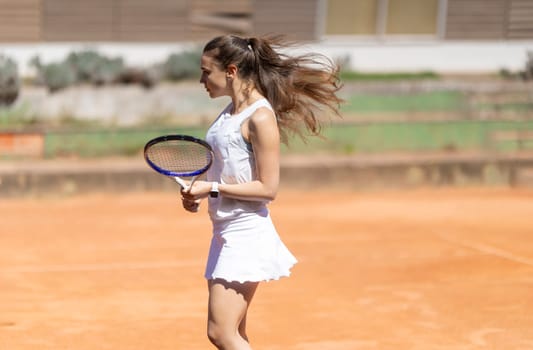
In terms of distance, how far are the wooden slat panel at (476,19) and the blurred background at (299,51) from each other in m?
0.02

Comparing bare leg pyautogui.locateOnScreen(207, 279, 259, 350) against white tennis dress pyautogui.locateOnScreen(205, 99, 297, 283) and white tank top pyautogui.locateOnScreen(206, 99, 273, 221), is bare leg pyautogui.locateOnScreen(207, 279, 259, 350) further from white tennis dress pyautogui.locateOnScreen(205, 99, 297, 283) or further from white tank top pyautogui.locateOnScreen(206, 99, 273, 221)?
white tank top pyautogui.locateOnScreen(206, 99, 273, 221)

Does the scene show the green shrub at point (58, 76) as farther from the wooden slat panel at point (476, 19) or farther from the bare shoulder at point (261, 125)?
the bare shoulder at point (261, 125)

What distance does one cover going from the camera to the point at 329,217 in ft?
41.7

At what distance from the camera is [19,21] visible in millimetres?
17516

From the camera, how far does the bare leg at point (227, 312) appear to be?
459cm

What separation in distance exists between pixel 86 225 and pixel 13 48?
6384 mm

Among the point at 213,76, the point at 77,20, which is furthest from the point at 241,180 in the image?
the point at 77,20

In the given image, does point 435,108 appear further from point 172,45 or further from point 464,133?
point 172,45

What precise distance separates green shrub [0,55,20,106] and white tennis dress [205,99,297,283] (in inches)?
485

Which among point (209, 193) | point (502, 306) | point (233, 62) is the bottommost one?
point (502, 306)

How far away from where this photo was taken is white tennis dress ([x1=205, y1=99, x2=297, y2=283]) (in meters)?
4.65

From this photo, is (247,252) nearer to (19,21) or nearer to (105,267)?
(105,267)

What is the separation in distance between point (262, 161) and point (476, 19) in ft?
49.7

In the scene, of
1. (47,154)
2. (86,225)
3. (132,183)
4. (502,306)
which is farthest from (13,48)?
(502,306)
